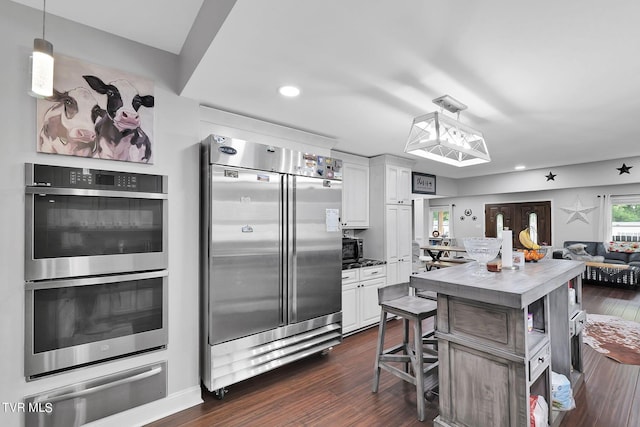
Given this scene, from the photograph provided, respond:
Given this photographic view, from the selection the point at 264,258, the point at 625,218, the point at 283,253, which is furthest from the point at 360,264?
the point at 625,218

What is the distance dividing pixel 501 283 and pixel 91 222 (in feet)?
8.77

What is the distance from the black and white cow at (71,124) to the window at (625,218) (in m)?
9.62

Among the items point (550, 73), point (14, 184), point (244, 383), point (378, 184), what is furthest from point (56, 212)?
point (378, 184)

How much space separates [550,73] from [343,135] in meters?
1.96

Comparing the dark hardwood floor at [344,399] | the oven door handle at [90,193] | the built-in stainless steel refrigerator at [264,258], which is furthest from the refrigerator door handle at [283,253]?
the oven door handle at [90,193]

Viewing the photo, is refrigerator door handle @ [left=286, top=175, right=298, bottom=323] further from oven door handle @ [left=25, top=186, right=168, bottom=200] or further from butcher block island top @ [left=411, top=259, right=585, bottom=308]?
butcher block island top @ [left=411, top=259, right=585, bottom=308]

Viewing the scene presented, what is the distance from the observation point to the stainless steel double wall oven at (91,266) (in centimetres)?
175

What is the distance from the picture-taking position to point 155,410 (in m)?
2.15

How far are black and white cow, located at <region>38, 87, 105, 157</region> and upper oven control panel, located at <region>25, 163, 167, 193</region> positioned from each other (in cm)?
12

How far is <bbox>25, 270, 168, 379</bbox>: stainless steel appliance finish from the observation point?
175 centimetres

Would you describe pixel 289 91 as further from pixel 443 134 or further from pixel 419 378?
pixel 419 378

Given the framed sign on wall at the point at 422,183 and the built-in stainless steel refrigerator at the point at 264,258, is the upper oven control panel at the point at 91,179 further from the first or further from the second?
the framed sign on wall at the point at 422,183

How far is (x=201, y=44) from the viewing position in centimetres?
182

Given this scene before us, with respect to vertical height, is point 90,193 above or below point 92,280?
above
